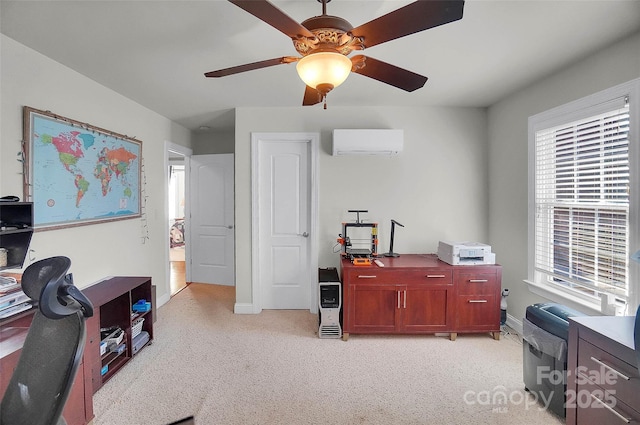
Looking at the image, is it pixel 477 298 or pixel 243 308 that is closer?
pixel 477 298

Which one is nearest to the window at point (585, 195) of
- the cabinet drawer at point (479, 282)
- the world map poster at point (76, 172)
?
the cabinet drawer at point (479, 282)

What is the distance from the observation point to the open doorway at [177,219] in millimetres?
3758

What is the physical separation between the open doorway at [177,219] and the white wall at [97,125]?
0.13 metres

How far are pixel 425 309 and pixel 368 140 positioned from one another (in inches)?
72.5

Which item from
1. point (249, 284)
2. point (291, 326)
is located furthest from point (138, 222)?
point (291, 326)

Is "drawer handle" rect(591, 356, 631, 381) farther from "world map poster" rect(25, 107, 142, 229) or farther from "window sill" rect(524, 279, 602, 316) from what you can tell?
"world map poster" rect(25, 107, 142, 229)

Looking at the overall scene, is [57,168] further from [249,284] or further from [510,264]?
[510,264]

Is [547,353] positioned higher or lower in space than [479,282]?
lower

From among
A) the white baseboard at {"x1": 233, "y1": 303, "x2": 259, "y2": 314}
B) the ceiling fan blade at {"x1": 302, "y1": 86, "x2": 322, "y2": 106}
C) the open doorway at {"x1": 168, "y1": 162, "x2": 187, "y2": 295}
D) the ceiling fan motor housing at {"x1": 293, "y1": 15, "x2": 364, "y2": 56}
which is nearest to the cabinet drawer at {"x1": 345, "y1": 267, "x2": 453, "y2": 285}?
the white baseboard at {"x1": 233, "y1": 303, "x2": 259, "y2": 314}

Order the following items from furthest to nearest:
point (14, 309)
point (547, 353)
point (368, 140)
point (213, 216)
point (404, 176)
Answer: point (213, 216) → point (404, 176) → point (368, 140) → point (547, 353) → point (14, 309)

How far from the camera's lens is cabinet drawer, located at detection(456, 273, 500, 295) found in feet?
8.61

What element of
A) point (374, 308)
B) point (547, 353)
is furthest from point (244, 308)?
point (547, 353)

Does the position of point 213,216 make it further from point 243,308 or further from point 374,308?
point 374,308

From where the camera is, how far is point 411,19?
42.2 inches
